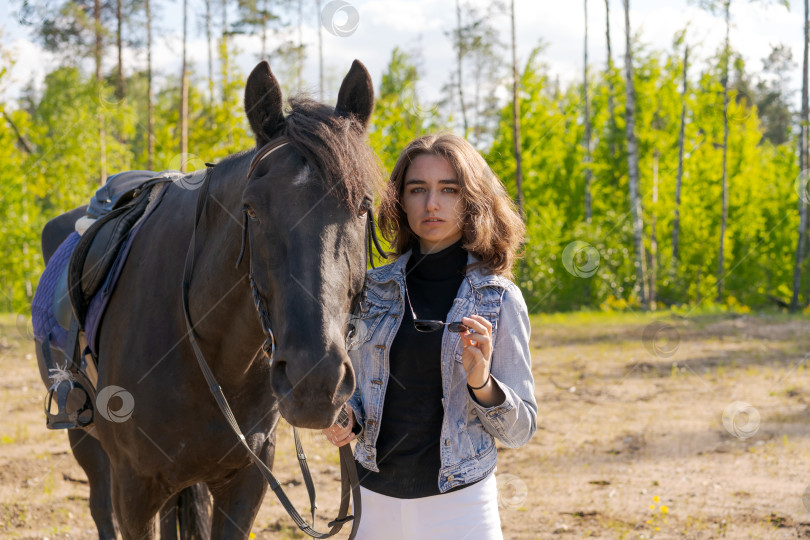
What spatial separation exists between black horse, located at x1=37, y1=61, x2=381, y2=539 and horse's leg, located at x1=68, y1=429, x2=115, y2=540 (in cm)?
78

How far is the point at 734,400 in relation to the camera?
8.30m

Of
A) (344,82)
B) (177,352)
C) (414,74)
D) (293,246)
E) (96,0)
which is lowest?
(177,352)

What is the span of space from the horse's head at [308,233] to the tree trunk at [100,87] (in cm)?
1714

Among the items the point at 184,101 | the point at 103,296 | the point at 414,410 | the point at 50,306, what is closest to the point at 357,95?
the point at 414,410

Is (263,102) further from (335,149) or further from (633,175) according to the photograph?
(633,175)

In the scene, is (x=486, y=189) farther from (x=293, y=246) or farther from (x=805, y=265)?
(x=805, y=265)

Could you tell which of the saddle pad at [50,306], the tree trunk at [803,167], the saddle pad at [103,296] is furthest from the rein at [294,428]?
the tree trunk at [803,167]

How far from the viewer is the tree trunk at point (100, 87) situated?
18.3 metres

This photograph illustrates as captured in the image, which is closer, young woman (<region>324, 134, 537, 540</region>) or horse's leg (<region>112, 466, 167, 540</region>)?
young woman (<region>324, 134, 537, 540</region>)

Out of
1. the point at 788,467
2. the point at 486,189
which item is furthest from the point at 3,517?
the point at 788,467

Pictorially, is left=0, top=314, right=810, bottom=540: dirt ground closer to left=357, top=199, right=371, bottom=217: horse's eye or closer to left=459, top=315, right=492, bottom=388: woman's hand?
left=459, top=315, right=492, bottom=388: woman's hand

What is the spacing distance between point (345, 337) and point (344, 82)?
0.87 metres

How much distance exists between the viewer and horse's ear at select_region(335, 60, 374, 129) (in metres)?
2.17

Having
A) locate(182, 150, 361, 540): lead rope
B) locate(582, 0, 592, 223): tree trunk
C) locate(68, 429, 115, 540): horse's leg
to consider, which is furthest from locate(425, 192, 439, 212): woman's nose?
locate(582, 0, 592, 223): tree trunk
